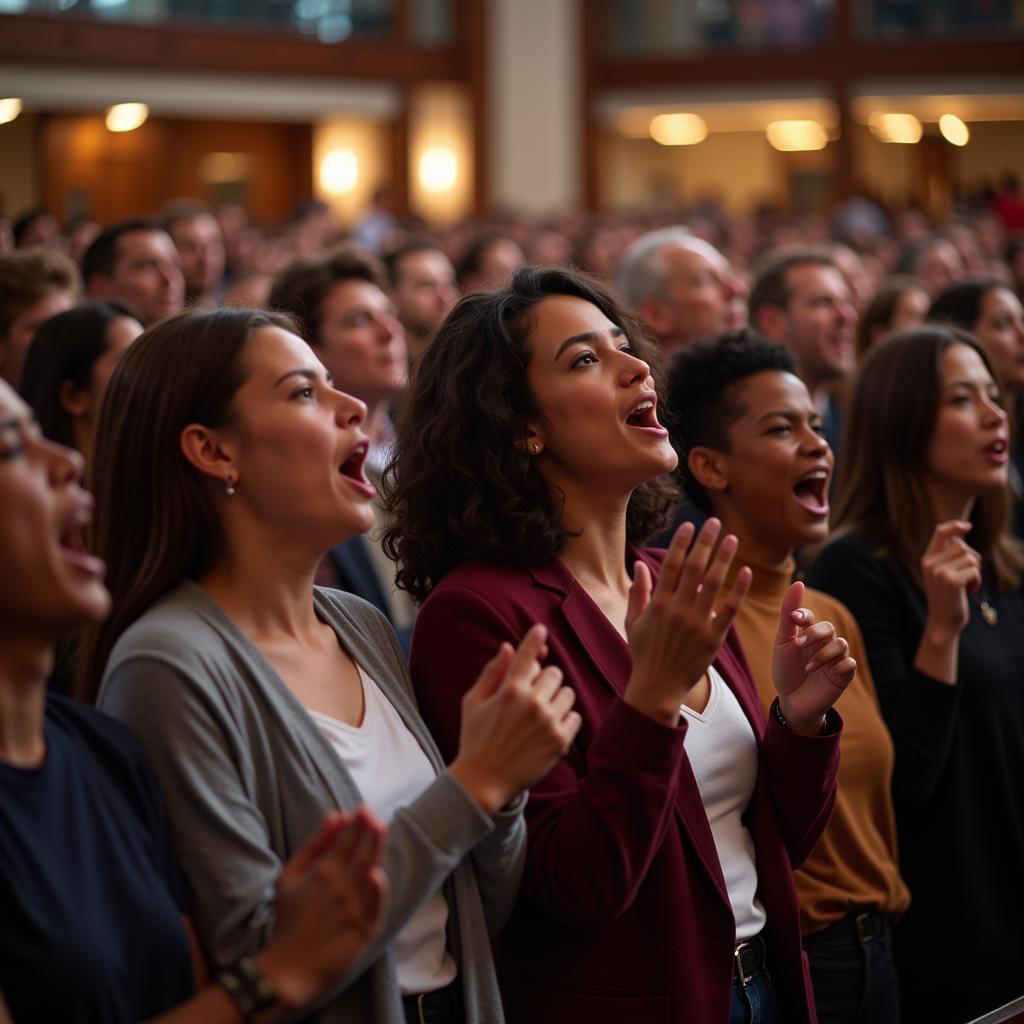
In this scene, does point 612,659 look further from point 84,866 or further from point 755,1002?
point 84,866

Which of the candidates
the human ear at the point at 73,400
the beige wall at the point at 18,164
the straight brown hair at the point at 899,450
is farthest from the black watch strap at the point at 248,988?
the beige wall at the point at 18,164

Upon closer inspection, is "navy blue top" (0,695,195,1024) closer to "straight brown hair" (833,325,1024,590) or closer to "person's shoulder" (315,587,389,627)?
"person's shoulder" (315,587,389,627)

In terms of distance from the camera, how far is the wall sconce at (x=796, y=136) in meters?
17.9

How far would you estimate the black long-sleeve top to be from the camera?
281 centimetres

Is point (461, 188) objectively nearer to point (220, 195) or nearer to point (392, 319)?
point (220, 195)

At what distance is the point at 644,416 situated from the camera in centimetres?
224

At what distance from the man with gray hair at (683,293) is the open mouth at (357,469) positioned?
2718 millimetres

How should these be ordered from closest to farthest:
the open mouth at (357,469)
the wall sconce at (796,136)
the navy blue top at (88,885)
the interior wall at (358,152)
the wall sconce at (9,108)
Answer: the navy blue top at (88,885) < the open mouth at (357,469) < the wall sconce at (9,108) < the interior wall at (358,152) < the wall sconce at (796,136)

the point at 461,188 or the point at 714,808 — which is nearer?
the point at 714,808

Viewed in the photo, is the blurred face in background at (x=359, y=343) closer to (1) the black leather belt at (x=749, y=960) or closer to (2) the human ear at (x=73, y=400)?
(2) the human ear at (x=73, y=400)

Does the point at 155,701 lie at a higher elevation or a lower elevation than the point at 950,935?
higher

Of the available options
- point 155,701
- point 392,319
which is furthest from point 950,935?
point 392,319

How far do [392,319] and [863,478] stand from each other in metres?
1.54

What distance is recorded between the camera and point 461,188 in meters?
16.9
